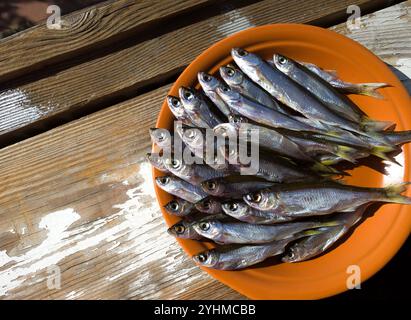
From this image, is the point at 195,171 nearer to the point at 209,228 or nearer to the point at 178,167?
the point at 178,167

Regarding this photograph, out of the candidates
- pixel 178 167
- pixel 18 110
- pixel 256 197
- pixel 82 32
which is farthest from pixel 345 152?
pixel 18 110

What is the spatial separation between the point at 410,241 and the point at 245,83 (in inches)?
40.4

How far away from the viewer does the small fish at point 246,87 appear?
5.98 ft

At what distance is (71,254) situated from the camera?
6.58 feet

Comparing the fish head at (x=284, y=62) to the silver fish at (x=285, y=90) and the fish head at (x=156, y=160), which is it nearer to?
the silver fish at (x=285, y=90)

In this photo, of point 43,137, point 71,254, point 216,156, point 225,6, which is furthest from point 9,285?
point 225,6

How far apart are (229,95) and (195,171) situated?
0.30m

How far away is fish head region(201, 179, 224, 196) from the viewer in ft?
5.48

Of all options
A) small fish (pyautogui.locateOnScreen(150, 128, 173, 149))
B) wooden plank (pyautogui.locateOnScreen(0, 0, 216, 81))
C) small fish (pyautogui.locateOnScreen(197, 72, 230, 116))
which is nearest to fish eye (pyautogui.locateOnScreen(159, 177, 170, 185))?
small fish (pyautogui.locateOnScreen(150, 128, 173, 149))

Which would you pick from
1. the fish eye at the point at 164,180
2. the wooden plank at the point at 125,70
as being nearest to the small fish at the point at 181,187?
the fish eye at the point at 164,180

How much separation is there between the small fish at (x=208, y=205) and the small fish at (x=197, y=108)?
0.94 feet

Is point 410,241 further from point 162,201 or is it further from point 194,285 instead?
point 162,201

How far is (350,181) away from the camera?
186cm

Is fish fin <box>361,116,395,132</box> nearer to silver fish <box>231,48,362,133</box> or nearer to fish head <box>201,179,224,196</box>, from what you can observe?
silver fish <box>231,48,362,133</box>
